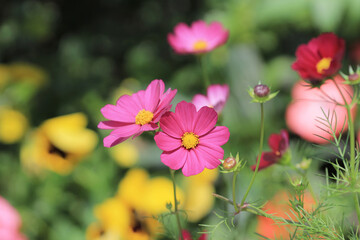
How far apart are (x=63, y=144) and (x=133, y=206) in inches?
7.9

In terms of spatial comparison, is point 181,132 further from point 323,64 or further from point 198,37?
point 198,37

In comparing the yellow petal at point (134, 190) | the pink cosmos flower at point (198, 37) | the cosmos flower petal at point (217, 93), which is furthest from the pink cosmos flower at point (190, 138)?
the yellow petal at point (134, 190)

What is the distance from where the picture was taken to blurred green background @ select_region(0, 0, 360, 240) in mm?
869

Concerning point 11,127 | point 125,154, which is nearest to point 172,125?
point 125,154

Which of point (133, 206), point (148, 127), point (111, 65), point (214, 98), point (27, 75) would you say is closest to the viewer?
point (148, 127)

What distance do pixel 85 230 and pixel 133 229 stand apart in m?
0.37

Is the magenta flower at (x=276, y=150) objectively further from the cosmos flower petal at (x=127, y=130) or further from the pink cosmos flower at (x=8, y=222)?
the pink cosmos flower at (x=8, y=222)

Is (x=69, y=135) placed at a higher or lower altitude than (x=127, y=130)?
lower

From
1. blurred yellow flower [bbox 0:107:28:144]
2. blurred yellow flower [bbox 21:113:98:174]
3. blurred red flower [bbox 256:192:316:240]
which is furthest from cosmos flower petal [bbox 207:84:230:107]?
blurred yellow flower [bbox 0:107:28:144]

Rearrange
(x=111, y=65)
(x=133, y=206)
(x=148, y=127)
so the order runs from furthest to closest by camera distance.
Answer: (x=111, y=65), (x=133, y=206), (x=148, y=127)

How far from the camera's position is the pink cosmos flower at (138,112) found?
0.87 feet

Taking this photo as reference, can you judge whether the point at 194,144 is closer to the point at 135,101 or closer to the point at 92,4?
the point at 135,101

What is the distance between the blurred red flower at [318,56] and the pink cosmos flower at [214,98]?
0.24 feet

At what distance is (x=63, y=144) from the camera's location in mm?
796
